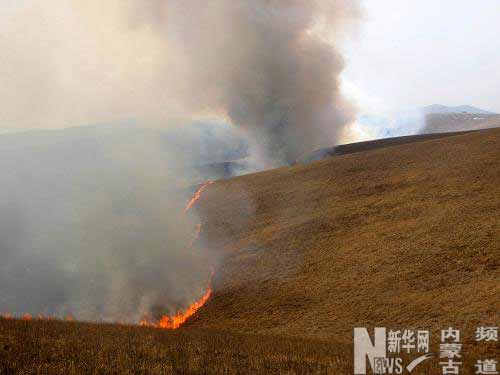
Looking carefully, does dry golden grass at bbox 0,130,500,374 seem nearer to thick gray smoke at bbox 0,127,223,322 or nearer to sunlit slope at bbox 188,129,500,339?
sunlit slope at bbox 188,129,500,339

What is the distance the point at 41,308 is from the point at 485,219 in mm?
26653

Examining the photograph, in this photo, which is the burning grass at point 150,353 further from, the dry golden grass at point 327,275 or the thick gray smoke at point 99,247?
the thick gray smoke at point 99,247

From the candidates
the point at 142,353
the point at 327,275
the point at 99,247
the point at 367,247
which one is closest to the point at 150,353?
the point at 142,353

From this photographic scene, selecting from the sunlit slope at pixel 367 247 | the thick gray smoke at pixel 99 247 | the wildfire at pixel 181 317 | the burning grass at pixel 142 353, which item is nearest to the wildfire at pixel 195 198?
the thick gray smoke at pixel 99 247

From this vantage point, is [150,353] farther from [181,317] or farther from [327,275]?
[327,275]

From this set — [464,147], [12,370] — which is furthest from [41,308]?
[464,147]

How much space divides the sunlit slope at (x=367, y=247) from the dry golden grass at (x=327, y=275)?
0.09 metres

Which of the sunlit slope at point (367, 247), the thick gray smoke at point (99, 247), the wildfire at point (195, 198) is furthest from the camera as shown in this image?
the wildfire at point (195, 198)

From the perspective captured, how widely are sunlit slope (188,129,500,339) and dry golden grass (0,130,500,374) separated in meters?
0.09

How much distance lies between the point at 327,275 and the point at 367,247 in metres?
3.55

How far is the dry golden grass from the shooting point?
9.67m

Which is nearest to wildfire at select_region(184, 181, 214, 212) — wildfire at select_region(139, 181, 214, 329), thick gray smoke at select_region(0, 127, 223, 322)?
thick gray smoke at select_region(0, 127, 223, 322)

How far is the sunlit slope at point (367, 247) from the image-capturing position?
16.1m

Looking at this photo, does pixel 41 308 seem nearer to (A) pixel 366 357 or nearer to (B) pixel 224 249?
(B) pixel 224 249
